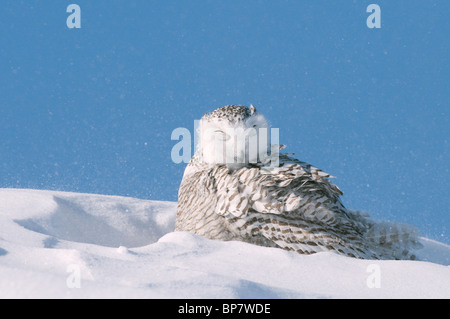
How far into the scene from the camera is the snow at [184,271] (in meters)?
2.41

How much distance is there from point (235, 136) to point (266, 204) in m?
0.69

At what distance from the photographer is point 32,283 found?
2.42m

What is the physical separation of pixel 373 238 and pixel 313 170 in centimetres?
67

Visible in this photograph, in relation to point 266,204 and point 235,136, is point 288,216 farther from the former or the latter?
point 235,136

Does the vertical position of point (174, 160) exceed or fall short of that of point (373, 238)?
it exceeds it

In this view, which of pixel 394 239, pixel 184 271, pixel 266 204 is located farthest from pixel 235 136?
pixel 184 271

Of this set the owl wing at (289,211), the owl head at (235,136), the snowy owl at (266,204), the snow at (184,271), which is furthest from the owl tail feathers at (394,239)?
the owl head at (235,136)

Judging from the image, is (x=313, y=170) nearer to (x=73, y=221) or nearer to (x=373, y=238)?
(x=373, y=238)

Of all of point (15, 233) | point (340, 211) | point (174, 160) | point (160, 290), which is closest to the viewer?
point (160, 290)

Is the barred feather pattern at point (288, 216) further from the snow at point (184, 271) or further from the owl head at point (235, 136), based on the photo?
the snow at point (184, 271)

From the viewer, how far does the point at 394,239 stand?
14.1 feet
